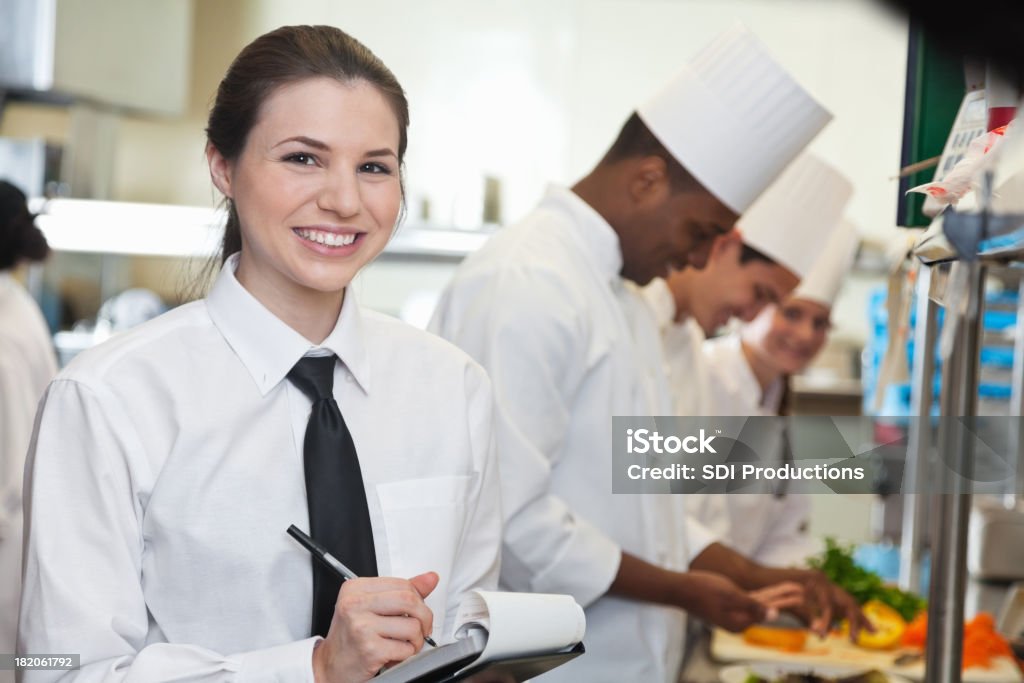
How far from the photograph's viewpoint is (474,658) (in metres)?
0.89

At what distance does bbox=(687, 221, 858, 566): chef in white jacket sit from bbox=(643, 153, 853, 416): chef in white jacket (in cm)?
18

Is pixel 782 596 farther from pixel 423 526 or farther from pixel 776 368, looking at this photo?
pixel 423 526

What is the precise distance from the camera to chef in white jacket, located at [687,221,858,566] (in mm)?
2762

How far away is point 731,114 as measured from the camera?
181cm

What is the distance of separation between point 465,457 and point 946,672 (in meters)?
0.68

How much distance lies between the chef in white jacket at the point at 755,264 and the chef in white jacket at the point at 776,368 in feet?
0.58

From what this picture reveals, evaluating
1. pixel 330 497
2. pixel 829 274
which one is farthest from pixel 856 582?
pixel 330 497

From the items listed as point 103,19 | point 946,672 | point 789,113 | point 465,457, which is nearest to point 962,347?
point 946,672

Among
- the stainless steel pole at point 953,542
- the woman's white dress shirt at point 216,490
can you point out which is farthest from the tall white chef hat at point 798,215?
the woman's white dress shirt at point 216,490

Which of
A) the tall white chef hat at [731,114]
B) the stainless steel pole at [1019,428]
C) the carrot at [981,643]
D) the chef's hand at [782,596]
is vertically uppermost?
the tall white chef hat at [731,114]

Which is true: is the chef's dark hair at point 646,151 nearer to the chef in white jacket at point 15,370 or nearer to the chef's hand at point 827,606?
the chef's hand at point 827,606

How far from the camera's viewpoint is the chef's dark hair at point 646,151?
5.89ft

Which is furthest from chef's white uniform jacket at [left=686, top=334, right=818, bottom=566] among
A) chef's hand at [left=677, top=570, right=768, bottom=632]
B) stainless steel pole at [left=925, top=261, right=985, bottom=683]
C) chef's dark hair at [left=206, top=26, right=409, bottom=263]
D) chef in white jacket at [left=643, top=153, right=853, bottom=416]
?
chef's dark hair at [left=206, top=26, right=409, bottom=263]

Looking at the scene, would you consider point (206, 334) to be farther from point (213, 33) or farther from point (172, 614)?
point (213, 33)
